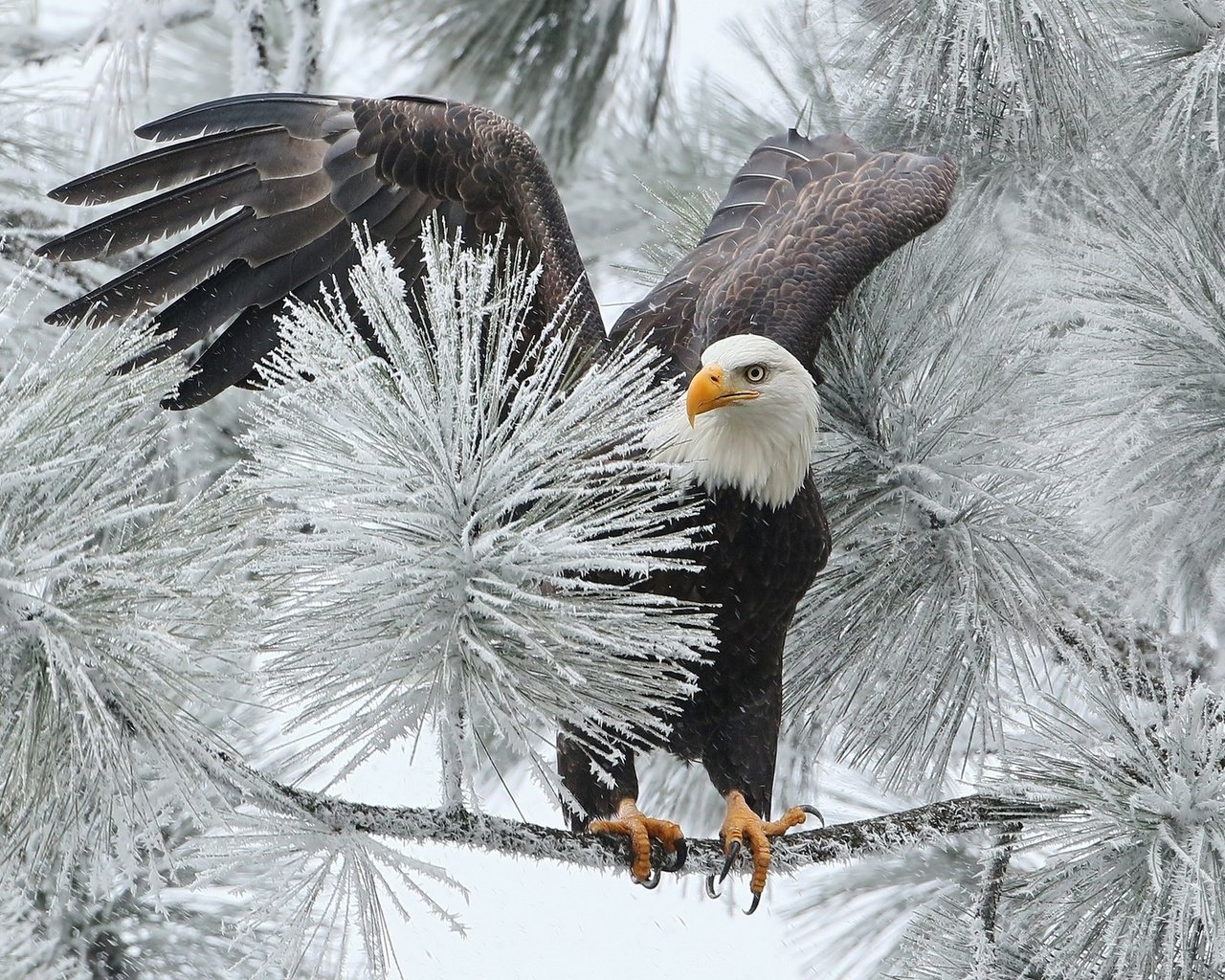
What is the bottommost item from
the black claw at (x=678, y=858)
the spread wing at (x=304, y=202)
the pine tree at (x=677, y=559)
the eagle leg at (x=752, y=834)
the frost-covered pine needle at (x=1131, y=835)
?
the eagle leg at (x=752, y=834)

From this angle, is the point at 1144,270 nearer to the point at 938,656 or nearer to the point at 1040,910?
the point at 938,656

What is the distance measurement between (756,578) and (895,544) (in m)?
0.21

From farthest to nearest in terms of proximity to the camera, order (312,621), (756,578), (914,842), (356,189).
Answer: (356,189) → (756,578) → (914,842) → (312,621)

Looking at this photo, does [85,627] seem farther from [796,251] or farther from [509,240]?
[796,251]

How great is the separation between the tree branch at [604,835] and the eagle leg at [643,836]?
17 millimetres

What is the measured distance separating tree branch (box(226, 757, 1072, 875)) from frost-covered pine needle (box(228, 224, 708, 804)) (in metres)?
0.05

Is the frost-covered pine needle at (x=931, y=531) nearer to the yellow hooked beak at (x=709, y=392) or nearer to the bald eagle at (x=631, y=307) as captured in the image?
the bald eagle at (x=631, y=307)

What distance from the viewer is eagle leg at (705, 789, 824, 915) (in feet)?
5.06

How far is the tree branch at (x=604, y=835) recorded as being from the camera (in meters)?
1.02

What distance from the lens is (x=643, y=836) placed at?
149 cm

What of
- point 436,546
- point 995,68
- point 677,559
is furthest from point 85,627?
point 995,68

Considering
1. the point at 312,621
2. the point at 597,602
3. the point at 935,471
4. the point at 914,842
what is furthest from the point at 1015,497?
the point at 312,621

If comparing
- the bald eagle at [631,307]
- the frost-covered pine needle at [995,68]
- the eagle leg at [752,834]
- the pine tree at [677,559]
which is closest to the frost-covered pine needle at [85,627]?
the pine tree at [677,559]

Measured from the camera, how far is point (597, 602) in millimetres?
987
